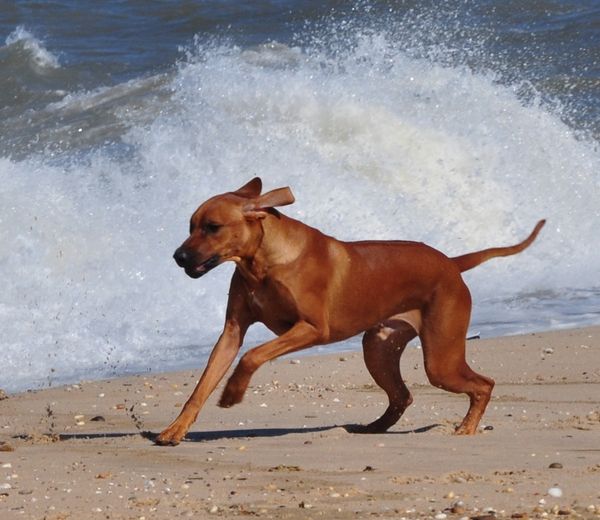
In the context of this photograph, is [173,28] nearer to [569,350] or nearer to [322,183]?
[322,183]

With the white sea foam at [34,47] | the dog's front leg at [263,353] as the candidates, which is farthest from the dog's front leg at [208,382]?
the white sea foam at [34,47]

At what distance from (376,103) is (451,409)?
805 cm

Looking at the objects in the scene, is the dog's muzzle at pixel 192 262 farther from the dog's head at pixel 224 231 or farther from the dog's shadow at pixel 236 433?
the dog's shadow at pixel 236 433

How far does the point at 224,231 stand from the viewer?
632cm

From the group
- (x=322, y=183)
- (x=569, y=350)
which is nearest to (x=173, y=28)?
(x=322, y=183)

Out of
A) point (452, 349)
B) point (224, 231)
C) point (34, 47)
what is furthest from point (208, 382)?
point (34, 47)

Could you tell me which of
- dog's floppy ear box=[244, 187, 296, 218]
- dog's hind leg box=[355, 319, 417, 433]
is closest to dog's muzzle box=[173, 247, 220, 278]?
dog's floppy ear box=[244, 187, 296, 218]

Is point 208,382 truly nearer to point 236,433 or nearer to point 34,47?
point 236,433

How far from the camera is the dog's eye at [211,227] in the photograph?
20.7ft

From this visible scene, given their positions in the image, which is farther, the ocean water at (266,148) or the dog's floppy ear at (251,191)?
the ocean water at (266,148)

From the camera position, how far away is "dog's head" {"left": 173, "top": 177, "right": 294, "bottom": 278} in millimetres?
6297

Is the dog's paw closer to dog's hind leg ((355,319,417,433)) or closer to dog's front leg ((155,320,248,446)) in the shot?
dog's front leg ((155,320,248,446))

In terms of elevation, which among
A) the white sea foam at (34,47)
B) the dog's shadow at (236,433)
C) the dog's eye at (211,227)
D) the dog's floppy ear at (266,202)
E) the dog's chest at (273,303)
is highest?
the dog's floppy ear at (266,202)

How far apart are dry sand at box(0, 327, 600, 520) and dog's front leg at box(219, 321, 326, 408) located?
23cm
